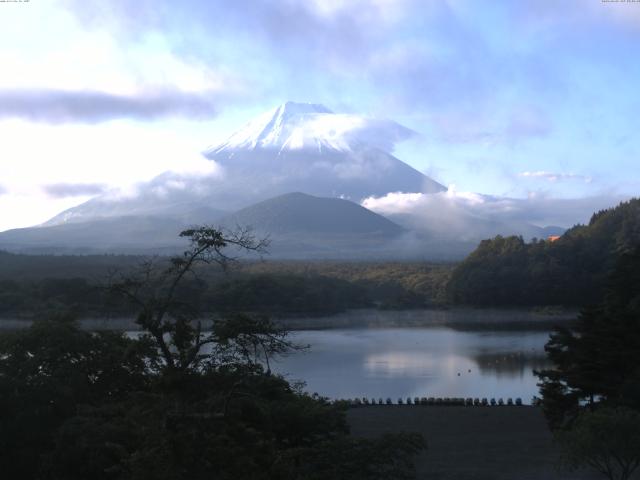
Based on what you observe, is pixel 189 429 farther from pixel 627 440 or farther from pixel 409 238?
pixel 409 238

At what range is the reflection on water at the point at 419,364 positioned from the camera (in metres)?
18.4

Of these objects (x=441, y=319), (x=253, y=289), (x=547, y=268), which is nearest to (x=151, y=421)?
(x=253, y=289)

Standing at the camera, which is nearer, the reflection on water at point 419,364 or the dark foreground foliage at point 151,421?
the dark foreground foliage at point 151,421

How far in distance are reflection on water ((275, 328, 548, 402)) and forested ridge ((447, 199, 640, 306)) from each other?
11.8m

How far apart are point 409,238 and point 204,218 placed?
3279 centimetres

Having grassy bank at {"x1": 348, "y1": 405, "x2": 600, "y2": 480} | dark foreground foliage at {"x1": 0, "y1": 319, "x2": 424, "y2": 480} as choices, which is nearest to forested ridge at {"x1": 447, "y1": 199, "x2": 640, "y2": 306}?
grassy bank at {"x1": 348, "y1": 405, "x2": 600, "y2": 480}

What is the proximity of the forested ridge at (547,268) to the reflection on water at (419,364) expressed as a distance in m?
11.8

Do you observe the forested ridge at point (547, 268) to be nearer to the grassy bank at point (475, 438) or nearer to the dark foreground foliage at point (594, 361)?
the grassy bank at point (475, 438)

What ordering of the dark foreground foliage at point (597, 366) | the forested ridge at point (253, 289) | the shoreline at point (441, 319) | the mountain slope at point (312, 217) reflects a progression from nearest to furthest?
the dark foreground foliage at point (597, 366) < the forested ridge at point (253, 289) < the shoreline at point (441, 319) < the mountain slope at point (312, 217)

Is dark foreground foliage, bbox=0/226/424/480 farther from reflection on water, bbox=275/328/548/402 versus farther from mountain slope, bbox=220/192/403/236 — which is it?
mountain slope, bbox=220/192/403/236

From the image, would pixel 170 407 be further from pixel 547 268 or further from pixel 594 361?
pixel 547 268

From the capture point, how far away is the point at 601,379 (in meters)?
11.2

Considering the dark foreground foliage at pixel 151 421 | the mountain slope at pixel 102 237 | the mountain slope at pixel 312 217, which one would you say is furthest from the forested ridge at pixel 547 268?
the mountain slope at pixel 312 217

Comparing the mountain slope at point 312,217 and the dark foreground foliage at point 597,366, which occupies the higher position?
the mountain slope at point 312,217
